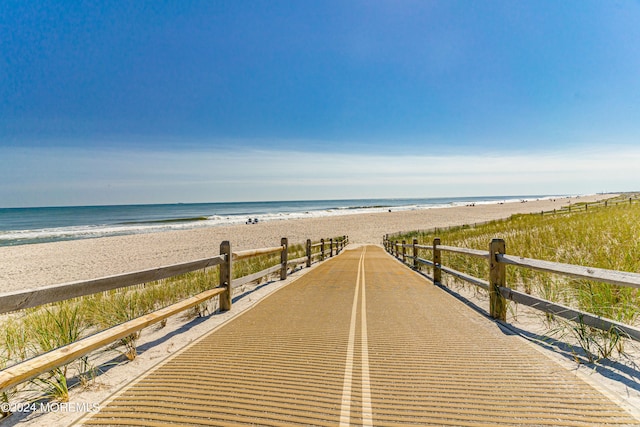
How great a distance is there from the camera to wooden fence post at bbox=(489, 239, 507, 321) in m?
5.62

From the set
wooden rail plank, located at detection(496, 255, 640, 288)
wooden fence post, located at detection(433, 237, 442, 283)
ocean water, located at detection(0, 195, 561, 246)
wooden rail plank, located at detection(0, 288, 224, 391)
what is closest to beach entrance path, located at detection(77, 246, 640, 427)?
wooden rail plank, located at detection(0, 288, 224, 391)

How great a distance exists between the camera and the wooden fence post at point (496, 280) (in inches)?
221

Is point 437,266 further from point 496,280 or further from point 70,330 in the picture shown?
point 70,330

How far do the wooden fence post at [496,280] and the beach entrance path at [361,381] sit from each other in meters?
0.38

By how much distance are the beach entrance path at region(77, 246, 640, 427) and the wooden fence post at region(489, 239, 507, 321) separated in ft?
1.23

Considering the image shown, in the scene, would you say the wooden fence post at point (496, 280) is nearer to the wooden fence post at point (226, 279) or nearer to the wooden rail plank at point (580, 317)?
the wooden rail plank at point (580, 317)

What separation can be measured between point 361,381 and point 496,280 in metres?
3.62

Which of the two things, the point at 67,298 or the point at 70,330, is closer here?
the point at 67,298

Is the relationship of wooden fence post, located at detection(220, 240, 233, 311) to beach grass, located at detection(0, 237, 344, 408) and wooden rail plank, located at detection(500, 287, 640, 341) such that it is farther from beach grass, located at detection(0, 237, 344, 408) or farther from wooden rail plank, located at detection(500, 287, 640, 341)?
wooden rail plank, located at detection(500, 287, 640, 341)

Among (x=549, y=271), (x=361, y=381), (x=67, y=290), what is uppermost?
(x=67, y=290)

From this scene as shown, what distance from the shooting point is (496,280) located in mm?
5754

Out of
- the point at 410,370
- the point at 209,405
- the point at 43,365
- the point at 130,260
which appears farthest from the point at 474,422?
the point at 130,260

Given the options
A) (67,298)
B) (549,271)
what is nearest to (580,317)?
(549,271)

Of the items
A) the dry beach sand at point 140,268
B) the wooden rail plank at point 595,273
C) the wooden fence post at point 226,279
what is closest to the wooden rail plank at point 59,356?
the dry beach sand at point 140,268
